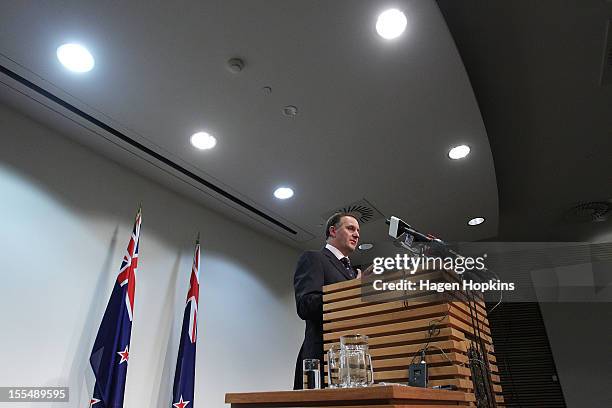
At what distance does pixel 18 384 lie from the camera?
241 cm

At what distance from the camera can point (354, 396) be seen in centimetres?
86

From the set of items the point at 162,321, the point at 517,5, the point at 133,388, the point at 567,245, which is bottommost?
the point at 133,388

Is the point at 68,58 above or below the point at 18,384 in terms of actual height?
above

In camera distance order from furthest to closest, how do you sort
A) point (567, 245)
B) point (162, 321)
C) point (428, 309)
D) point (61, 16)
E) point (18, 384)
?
point (567, 245)
point (162, 321)
point (18, 384)
point (61, 16)
point (428, 309)

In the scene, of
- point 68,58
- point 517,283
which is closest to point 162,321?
point 68,58

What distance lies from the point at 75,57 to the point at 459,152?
2.65m

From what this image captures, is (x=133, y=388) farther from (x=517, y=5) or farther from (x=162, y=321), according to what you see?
(x=517, y=5)

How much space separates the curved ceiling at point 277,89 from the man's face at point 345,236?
97 centimetres

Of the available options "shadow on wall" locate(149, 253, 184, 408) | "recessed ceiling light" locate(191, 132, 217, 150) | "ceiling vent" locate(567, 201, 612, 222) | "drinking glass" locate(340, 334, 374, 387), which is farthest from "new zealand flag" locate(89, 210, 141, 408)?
"ceiling vent" locate(567, 201, 612, 222)

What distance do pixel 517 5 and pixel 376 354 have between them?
7.00ft

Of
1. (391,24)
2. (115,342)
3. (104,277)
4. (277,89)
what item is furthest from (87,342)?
(391,24)

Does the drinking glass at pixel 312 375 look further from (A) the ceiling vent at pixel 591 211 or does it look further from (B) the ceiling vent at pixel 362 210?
(A) the ceiling vent at pixel 591 211

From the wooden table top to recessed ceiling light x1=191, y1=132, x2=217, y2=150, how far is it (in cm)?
224

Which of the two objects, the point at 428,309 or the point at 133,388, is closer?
the point at 428,309
